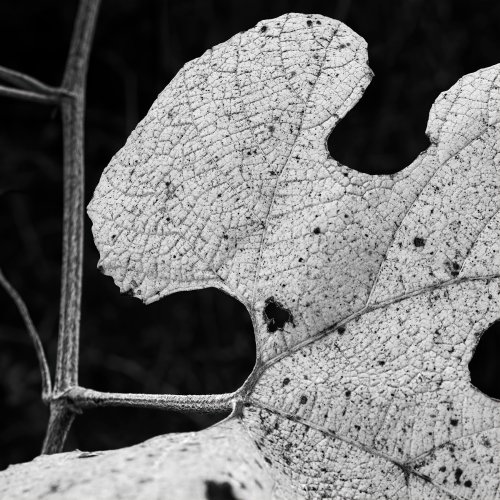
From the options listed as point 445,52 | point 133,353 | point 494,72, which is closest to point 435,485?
point 494,72

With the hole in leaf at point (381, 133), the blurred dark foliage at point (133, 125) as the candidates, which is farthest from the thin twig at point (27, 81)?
the hole in leaf at point (381, 133)

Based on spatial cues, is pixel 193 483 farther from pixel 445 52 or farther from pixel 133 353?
pixel 445 52

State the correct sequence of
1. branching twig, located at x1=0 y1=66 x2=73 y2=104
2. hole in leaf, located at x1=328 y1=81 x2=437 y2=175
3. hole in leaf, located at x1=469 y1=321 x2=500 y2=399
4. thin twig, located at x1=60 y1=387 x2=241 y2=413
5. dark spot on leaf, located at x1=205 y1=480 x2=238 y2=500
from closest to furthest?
dark spot on leaf, located at x1=205 y1=480 x2=238 y2=500 < thin twig, located at x1=60 y1=387 x2=241 y2=413 < branching twig, located at x1=0 y1=66 x2=73 y2=104 < hole in leaf, located at x1=469 y1=321 x2=500 y2=399 < hole in leaf, located at x1=328 y1=81 x2=437 y2=175

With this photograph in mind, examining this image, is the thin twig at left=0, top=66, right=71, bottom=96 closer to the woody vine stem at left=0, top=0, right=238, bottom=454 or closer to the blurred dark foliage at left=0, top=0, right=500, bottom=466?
the woody vine stem at left=0, top=0, right=238, bottom=454

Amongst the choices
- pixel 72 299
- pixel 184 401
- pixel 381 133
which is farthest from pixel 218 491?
pixel 381 133

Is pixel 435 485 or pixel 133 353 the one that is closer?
pixel 435 485

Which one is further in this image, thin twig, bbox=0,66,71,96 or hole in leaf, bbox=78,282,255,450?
hole in leaf, bbox=78,282,255,450

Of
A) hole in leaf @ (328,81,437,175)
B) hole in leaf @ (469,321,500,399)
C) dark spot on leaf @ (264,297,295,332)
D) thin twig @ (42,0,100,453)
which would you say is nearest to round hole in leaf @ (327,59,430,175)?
hole in leaf @ (328,81,437,175)

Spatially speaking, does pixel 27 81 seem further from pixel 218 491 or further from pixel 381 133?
pixel 381 133
